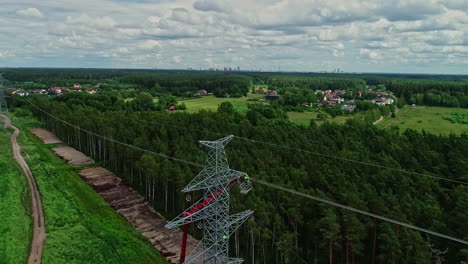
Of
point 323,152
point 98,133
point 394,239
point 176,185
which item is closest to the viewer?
point 394,239

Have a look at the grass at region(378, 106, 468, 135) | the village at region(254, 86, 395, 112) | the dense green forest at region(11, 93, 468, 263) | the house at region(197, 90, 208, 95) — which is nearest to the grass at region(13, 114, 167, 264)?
the dense green forest at region(11, 93, 468, 263)

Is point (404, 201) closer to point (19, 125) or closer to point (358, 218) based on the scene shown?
point (358, 218)

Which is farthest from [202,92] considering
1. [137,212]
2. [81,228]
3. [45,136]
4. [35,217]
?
[81,228]

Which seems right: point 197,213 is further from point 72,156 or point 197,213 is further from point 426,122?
point 426,122

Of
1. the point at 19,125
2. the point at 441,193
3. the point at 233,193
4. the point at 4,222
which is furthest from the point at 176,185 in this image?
the point at 19,125

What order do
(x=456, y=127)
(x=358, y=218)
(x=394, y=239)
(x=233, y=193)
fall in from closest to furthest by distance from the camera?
(x=394, y=239) → (x=358, y=218) → (x=233, y=193) → (x=456, y=127)

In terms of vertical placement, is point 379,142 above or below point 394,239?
above

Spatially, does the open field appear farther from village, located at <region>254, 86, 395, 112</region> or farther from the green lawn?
the green lawn
